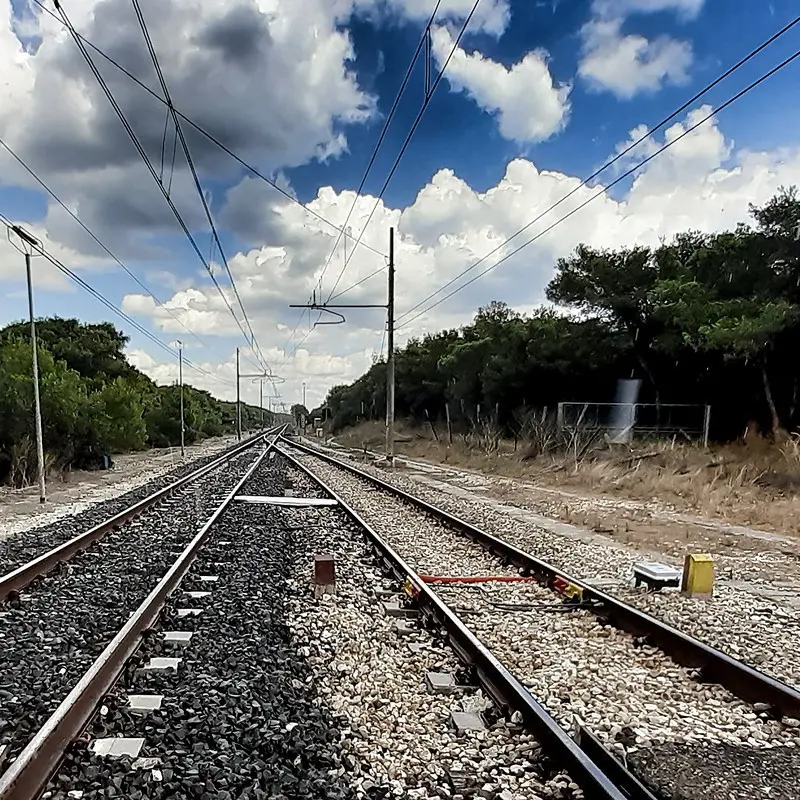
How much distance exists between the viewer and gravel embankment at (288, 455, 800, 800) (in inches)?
165

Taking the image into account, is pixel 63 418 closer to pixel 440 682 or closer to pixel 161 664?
pixel 161 664

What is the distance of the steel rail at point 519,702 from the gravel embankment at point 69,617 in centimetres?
284

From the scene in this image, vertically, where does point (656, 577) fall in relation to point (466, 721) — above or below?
above

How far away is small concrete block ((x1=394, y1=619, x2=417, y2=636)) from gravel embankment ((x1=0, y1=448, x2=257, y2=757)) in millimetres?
2451

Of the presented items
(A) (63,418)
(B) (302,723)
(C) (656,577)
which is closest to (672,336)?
(C) (656,577)

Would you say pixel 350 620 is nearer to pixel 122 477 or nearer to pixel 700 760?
pixel 700 760

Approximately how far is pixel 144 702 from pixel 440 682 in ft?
6.57

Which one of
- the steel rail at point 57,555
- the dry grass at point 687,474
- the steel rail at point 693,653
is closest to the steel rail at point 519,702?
the steel rail at point 693,653

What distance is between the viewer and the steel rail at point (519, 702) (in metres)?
3.54

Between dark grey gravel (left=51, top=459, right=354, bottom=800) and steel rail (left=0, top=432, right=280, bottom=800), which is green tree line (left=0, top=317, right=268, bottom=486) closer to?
steel rail (left=0, top=432, right=280, bottom=800)

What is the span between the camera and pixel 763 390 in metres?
25.4

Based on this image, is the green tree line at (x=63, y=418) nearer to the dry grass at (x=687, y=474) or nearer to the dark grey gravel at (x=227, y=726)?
the dry grass at (x=687, y=474)

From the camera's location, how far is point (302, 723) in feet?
14.5

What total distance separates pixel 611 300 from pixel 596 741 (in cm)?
2959
